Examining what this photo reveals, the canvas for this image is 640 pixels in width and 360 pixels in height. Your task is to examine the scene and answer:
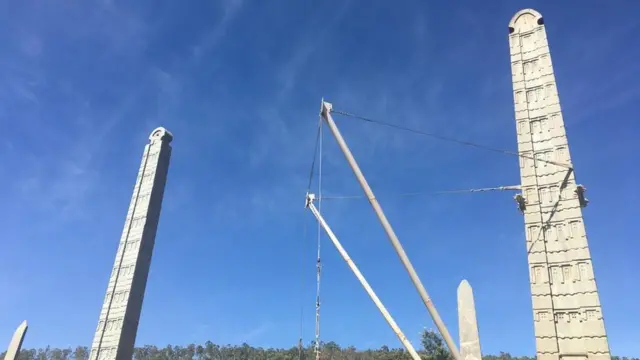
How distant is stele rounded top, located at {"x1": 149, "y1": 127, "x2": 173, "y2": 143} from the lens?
42.8 meters

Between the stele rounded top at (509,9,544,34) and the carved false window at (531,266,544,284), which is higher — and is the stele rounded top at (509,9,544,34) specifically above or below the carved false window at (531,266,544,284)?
above

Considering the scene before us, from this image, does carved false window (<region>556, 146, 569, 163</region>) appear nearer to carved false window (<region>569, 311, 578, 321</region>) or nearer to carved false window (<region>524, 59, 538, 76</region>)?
carved false window (<region>524, 59, 538, 76</region>)

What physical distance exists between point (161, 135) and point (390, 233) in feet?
92.3

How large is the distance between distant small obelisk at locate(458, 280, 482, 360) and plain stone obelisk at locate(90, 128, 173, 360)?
2822cm

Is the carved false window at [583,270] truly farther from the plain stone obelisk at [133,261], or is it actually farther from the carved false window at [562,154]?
the plain stone obelisk at [133,261]

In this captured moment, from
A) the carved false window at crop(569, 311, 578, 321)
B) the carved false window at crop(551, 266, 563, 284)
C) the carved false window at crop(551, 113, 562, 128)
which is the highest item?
the carved false window at crop(551, 113, 562, 128)

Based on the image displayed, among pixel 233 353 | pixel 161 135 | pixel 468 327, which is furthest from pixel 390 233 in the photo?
pixel 233 353

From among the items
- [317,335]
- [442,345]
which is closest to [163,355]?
[442,345]

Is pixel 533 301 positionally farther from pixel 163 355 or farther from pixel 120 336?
pixel 163 355

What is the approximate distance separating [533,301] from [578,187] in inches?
222

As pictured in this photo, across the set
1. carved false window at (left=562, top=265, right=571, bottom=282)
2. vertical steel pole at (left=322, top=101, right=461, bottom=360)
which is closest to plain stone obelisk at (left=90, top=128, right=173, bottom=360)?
vertical steel pole at (left=322, top=101, right=461, bottom=360)

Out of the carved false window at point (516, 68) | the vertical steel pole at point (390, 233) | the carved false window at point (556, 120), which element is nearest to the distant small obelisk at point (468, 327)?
the vertical steel pole at point (390, 233)

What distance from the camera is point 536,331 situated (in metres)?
22.6

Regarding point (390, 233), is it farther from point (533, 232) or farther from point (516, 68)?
point (516, 68)
